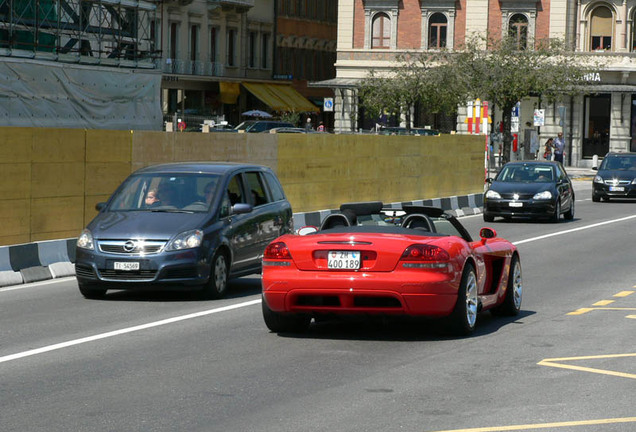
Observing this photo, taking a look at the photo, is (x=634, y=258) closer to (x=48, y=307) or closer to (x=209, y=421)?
(x=48, y=307)

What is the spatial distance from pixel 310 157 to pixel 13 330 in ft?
52.5

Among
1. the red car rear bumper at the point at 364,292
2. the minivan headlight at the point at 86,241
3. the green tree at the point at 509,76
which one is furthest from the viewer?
the green tree at the point at 509,76

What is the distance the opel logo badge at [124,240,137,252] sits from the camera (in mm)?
14500

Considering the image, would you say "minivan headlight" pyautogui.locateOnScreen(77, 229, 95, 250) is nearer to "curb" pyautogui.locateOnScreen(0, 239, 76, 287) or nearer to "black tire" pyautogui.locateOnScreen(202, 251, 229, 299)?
"black tire" pyautogui.locateOnScreen(202, 251, 229, 299)

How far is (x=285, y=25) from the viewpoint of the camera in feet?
276

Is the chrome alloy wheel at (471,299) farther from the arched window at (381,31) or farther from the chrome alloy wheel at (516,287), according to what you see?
the arched window at (381,31)

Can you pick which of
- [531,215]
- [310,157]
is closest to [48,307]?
[310,157]

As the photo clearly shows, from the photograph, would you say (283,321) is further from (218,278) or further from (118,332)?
(218,278)

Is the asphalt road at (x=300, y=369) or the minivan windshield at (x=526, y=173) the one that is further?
the minivan windshield at (x=526, y=173)

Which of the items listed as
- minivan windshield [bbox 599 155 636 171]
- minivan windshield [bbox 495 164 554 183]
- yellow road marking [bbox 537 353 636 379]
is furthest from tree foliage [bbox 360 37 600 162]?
yellow road marking [bbox 537 353 636 379]

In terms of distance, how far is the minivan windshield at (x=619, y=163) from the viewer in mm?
41125

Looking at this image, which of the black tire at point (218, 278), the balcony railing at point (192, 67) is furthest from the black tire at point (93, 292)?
the balcony railing at point (192, 67)

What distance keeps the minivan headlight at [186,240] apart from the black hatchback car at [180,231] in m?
0.01

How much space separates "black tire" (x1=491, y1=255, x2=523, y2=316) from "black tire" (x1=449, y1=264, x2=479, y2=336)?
123 cm
